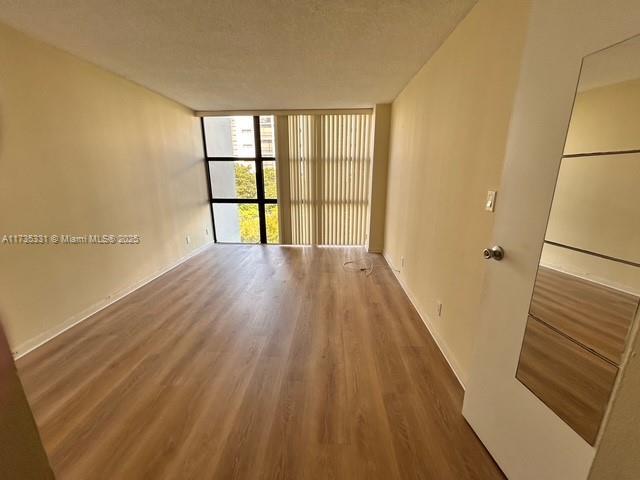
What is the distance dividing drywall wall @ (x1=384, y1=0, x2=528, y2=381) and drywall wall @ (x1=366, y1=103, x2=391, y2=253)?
3.40ft

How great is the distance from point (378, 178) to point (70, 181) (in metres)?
3.83

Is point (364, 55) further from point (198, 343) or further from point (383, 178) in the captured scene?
point (198, 343)

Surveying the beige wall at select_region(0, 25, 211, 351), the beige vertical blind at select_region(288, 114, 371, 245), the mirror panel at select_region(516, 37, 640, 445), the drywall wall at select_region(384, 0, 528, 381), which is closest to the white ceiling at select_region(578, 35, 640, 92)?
the mirror panel at select_region(516, 37, 640, 445)

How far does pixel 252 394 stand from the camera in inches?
64.4

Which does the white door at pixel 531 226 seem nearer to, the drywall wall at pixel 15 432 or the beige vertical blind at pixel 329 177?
the drywall wall at pixel 15 432

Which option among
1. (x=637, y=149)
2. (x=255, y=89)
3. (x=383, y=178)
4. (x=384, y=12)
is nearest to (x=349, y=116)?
(x=383, y=178)

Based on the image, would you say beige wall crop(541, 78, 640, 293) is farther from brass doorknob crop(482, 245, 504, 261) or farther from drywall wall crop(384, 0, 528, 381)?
drywall wall crop(384, 0, 528, 381)

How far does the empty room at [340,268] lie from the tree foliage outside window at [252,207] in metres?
1.28

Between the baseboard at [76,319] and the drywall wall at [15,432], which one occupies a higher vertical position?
the drywall wall at [15,432]

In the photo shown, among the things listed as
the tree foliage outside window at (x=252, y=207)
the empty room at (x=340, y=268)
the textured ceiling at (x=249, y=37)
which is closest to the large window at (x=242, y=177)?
the tree foliage outside window at (x=252, y=207)

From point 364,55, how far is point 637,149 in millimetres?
2194

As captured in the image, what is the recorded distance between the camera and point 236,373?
1.81 metres

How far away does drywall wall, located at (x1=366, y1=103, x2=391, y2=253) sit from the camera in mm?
3971

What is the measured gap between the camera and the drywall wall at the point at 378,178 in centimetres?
397
